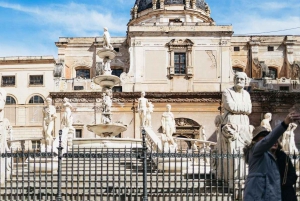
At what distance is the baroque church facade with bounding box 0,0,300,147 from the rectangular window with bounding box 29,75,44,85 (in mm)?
85

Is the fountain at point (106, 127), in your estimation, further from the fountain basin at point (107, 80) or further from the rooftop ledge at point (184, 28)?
the rooftop ledge at point (184, 28)

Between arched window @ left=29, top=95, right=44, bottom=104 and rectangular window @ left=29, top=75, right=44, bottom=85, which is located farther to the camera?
rectangular window @ left=29, top=75, right=44, bottom=85

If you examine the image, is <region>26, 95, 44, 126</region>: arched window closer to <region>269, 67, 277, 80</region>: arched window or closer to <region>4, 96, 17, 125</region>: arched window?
<region>4, 96, 17, 125</region>: arched window

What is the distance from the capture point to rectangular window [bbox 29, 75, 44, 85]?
3931cm

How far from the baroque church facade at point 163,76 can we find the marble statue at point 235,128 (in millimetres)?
26596

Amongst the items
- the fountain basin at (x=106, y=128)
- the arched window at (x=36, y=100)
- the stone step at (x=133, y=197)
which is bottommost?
the stone step at (x=133, y=197)

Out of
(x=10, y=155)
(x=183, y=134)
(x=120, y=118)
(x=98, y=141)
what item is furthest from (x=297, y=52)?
(x=10, y=155)

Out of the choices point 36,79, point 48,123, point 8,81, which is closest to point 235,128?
point 48,123

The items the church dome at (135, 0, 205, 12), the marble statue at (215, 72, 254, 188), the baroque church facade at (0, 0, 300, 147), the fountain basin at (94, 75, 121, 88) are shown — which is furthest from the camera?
the church dome at (135, 0, 205, 12)

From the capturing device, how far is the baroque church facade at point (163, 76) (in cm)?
3691

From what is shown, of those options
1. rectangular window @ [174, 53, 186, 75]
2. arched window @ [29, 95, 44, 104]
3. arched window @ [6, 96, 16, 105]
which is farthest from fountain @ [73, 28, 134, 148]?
arched window @ [6, 96, 16, 105]

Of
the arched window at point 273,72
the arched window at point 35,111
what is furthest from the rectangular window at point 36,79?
the arched window at point 273,72

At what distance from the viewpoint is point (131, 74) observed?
125ft

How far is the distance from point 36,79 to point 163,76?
9871 millimetres
